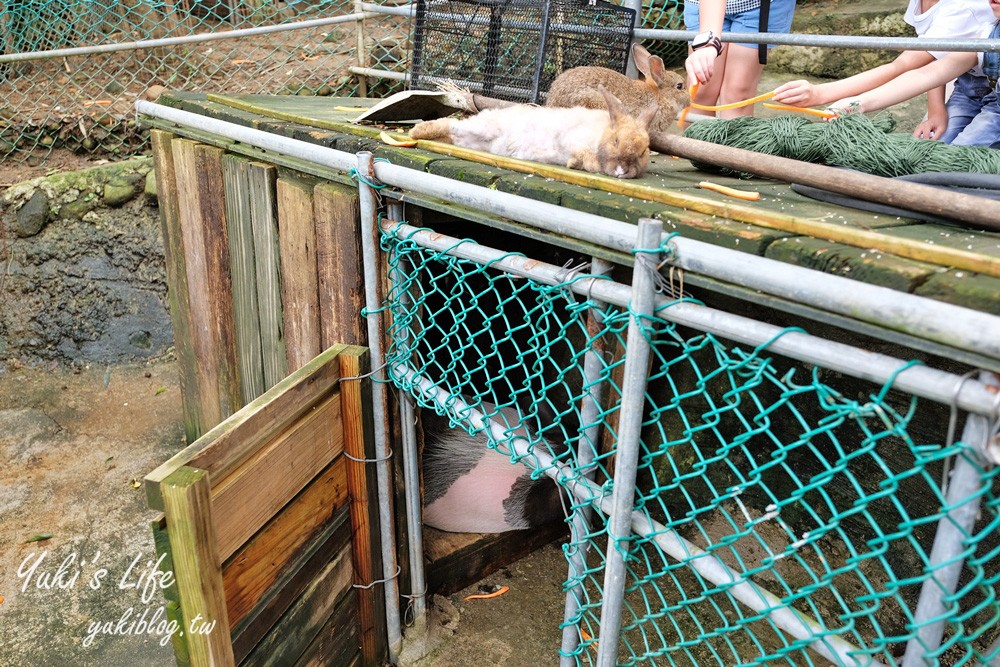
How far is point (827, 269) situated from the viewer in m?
1.29

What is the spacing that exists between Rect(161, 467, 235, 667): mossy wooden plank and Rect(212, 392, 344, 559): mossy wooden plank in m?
0.07

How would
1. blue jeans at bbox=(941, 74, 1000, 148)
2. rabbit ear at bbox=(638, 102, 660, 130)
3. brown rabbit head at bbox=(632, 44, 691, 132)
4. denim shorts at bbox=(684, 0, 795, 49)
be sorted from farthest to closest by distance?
denim shorts at bbox=(684, 0, 795, 49) < brown rabbit head at bbox=(632, 44, 691, 132) < blue jeans at bbox=(941, 74, 1000, 148) < rabbit ear at bbox=(638, 102, 660, 130)

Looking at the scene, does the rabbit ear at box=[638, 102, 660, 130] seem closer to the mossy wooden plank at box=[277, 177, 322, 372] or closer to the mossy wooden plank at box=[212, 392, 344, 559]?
the mossy wooden plank at box=[277, 177, 322, 372]

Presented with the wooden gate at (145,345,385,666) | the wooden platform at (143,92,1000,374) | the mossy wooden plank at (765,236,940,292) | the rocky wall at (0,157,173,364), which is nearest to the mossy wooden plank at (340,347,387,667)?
the wooden gate at (145,345,385,666)

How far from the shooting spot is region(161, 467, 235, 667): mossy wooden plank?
166 centimetres

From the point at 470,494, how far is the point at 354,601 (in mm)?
655

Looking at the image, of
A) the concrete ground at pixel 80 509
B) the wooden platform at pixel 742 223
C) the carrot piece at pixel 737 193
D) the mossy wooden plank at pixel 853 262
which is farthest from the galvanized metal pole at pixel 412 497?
the mossy wooden plank at pixel 853 262

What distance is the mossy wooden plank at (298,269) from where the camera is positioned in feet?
8.23

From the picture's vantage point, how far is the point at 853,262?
1265mm

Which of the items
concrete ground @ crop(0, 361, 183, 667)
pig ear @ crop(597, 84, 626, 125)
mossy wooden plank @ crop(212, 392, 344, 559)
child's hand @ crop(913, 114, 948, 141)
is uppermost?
pig ear @ crop(597, 84, 626, 125)

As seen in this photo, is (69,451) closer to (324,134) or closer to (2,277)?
(2,277)

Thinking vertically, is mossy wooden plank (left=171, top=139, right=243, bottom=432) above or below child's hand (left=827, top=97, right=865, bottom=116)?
below

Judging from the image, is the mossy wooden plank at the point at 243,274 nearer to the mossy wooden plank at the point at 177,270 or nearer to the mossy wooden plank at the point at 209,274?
the mossy wooden plank at the point at 209,274

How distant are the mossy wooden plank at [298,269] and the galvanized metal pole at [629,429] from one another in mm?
1323
